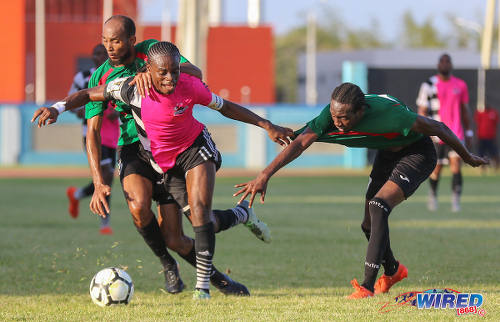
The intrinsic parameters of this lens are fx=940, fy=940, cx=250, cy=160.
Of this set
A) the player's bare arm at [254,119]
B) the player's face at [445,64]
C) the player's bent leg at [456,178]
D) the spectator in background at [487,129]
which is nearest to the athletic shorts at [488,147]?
the spectator in background at [487,129]

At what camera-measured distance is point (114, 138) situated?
11984 millimetres

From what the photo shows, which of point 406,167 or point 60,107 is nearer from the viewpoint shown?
point 60,107

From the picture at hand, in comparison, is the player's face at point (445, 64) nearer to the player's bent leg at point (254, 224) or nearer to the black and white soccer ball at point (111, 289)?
the player's bent leg at point (254, 224)

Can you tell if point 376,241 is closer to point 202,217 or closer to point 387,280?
point 387,280

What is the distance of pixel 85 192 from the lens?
12.9 m

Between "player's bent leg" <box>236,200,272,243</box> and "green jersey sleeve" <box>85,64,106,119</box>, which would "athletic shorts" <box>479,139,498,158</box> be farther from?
"green jersey sleeve" <box>85,64,106,119</box>

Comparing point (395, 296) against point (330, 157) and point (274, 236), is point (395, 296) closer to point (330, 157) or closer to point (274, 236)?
point (274, 236)

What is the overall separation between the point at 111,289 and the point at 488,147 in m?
22.2

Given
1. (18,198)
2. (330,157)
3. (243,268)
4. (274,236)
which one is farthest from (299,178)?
(243,268)

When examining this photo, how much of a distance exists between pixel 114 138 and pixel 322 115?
5.24 meters

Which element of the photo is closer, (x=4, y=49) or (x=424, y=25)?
(x=4, y=49)

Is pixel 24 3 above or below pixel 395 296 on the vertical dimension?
above

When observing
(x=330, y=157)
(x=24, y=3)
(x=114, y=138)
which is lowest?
(x=330, y=157)

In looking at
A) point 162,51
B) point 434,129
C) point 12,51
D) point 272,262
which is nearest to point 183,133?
point 162,51
